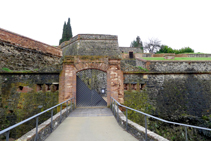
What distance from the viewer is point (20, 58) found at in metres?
11.6

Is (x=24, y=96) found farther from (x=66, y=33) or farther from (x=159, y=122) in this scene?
(x=66, y=33)

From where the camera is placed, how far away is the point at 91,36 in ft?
58.6

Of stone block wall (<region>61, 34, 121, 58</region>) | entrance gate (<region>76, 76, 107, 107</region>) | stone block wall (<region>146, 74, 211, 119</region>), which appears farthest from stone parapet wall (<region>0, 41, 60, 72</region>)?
stone block wall (<region>146, 74, 211, 119</region>)

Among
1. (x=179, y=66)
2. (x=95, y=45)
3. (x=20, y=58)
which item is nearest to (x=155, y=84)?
(x=179, y=66)

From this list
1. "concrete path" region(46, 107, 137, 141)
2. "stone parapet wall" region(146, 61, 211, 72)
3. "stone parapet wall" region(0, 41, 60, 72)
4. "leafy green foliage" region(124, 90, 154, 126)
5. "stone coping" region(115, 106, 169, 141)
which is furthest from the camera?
"stone parapet wall" region(146, 61, 211, 72)

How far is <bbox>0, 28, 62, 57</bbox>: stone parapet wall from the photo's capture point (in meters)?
10.5

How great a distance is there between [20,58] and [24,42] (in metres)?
1.53

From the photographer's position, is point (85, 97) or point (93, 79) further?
point (93, 79)

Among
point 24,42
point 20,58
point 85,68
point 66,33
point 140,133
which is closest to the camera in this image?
point 140,133

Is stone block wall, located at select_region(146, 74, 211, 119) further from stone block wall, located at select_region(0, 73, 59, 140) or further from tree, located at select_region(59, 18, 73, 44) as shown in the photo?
tree, located at select_region(59, 18, 73, 44)

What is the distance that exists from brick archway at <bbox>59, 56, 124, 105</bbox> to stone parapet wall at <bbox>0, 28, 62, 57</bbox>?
5.98m

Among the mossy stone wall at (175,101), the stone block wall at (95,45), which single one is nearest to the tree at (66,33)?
the stone block wall at (95,45)

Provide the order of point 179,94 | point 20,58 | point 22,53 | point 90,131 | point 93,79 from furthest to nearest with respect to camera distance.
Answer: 1. point 93,79
2. point 22,53
3. point 20,58
4. point 179,94
5. point 90,131

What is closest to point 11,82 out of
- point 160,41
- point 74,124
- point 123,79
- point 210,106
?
point 74,124
